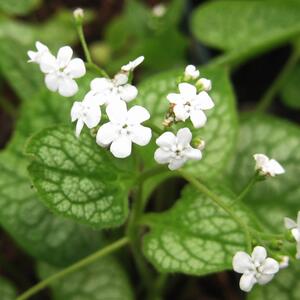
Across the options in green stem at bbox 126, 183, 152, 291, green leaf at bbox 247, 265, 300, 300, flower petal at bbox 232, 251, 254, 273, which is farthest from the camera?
green leaf at bbox 247, 265, 300, 300

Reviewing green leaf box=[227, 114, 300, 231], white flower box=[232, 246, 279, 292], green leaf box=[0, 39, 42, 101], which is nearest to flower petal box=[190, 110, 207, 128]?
white flower box=[232, 246, 279, 292]

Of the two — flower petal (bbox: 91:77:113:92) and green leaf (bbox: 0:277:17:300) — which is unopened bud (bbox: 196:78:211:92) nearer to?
flower petal (bbox: 91:77:113:92)

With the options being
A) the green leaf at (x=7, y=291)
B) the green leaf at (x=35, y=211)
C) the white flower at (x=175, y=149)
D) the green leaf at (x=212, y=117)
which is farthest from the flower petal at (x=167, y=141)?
the green leaf at (x=7, y=291)

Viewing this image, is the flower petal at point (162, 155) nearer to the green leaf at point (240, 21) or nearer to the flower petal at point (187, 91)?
the flower petal at point (187, 91)

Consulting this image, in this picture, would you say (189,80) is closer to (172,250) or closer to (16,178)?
(172,250)

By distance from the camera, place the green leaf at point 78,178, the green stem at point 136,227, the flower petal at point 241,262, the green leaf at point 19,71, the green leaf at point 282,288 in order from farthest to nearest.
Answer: the green leaf at point 19,71 → the green leaf at point 282,288 → the green stem at point 136,227 → the green leaf at point 78,178 → the flower petal at point 241,262

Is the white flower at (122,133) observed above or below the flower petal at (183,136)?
above

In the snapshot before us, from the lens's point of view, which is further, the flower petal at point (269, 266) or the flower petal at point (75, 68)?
the flower petal at point (75, 68)

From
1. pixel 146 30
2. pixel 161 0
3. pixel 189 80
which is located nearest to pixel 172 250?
pixel 189 80

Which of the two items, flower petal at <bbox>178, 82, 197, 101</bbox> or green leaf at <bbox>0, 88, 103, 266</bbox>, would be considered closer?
flower petal at <bbox>178, 82, 197, 101</bbox>
